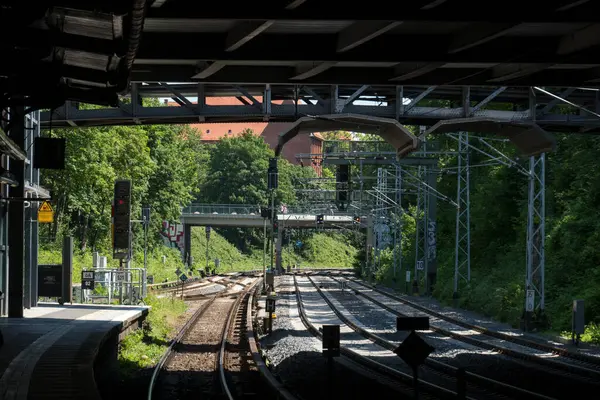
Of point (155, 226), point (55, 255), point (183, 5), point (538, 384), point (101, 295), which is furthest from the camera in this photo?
point (155, 226)

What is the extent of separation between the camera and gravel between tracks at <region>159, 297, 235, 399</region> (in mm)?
18891

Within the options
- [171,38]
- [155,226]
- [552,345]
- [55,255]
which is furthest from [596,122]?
[155,226]

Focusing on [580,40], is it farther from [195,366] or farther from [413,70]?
[195,366]

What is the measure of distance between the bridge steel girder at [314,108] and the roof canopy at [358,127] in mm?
335

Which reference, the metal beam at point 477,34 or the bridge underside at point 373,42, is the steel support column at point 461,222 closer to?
the bridge underside at point 373,42

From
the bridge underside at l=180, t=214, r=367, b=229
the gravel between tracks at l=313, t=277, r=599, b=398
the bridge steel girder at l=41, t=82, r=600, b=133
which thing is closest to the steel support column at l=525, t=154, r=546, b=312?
the gravel between tracks at l=313, t=277, r=599, b=398

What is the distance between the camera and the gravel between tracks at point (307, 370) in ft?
57.8

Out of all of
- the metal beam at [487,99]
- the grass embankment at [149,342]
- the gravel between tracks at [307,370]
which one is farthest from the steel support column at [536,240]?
the grass embankment at [149,342]

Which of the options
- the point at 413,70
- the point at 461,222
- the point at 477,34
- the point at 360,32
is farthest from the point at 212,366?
the point at 461,222

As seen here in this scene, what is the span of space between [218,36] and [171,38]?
2.25ft

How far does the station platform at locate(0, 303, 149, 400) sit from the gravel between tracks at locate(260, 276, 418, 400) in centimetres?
373

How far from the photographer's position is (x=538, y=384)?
1895 cm

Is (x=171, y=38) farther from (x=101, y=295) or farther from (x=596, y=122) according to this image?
(x=101, y=295)

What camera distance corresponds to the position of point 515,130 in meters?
23.9
